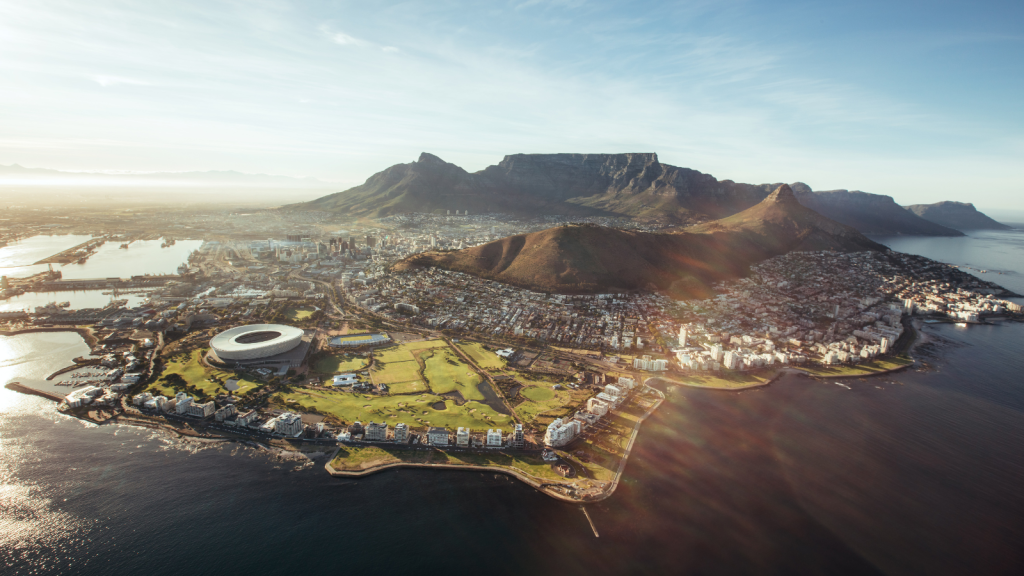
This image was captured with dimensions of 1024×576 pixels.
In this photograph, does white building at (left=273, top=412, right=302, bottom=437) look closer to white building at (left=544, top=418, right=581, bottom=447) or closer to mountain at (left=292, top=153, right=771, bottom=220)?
white building at (left=544, top=418, right=581, bottom=447)

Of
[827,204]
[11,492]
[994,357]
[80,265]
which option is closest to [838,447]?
[994,357]

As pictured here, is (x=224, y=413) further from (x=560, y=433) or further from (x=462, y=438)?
(x=560, y=433)

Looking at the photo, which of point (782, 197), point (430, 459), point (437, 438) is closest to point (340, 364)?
point (437, 438)

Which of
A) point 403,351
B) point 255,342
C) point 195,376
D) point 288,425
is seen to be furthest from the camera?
point 403,351

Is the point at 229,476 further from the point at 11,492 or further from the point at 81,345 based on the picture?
the point at 81,345

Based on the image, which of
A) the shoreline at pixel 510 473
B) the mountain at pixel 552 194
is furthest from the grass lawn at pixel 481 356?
the mountain at pixel 552 194

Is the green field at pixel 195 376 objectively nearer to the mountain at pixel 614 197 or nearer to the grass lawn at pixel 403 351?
the grass lawn at pixel 403 351
